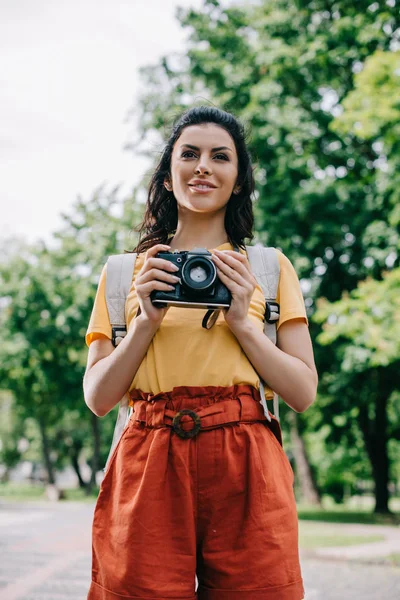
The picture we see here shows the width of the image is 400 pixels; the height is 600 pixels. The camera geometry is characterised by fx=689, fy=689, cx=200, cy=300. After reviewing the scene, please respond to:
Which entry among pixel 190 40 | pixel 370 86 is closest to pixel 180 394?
pixel 370 86

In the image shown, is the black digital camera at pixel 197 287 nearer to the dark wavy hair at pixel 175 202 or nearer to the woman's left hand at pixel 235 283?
the woman's left hand at pixel 235 283

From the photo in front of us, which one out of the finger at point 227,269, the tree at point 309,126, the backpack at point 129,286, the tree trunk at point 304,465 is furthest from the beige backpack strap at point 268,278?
the tree trunk at point 304,465

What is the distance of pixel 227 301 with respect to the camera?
6.05ft

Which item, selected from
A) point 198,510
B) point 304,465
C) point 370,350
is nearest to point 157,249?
point 198,510

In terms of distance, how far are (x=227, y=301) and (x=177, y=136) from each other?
707 millimetres

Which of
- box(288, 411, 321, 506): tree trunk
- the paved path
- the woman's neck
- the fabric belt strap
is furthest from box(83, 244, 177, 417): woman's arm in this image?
box(288, 411, 321, 506): tree trunk

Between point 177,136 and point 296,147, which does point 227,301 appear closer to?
point 177,136

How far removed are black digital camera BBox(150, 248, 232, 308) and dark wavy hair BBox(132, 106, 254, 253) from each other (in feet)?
1.24

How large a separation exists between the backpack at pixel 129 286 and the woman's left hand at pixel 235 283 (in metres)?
0.19

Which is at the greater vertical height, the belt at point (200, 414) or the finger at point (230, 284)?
the finger at point (230, 284)

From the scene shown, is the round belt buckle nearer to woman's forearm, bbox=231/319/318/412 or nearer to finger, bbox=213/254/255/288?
woman's forearm, bbox=231/319/318/412

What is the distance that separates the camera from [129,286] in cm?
210

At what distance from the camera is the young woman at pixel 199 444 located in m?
1.72

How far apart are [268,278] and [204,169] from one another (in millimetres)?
382
